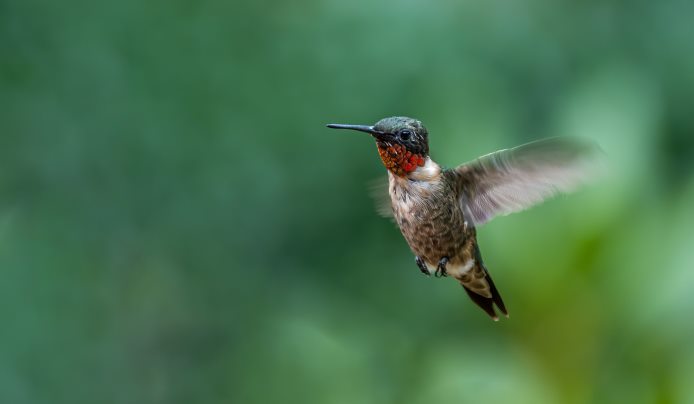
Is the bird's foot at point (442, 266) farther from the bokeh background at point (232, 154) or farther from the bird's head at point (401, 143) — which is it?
the bokeh background at point (232, 154)

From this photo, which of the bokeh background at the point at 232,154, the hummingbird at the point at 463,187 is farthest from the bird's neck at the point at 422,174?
the bokeh background at the point at 232,154

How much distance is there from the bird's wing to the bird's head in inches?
4.5

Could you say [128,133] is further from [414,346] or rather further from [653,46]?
[653,46]

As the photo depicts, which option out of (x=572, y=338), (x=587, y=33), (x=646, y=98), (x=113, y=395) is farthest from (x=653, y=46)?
(x=113, y=395)

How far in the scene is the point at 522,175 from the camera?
5.32ft

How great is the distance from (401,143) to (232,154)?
279 cm

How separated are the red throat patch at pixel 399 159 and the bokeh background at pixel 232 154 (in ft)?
5.87

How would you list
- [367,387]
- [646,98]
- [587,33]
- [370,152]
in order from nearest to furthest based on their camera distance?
[367,387] < [646,98] < [370,152] < [587,33]

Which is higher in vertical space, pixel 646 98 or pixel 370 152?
pixel 370 152

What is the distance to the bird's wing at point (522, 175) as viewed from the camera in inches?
55.7

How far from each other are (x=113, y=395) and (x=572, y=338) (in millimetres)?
2125

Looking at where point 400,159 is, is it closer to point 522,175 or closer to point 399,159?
point 399,159

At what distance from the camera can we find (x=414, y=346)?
3.37 metres

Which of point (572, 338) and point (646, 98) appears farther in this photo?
point (646, 98)
